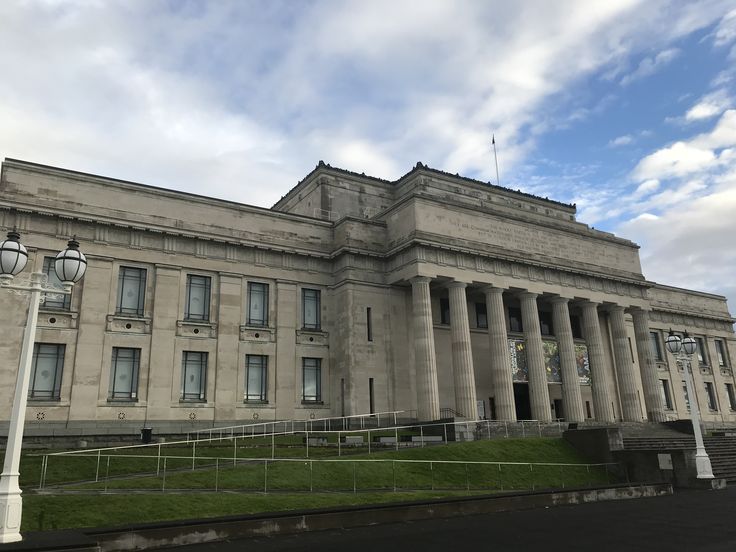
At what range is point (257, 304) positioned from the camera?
37750mm

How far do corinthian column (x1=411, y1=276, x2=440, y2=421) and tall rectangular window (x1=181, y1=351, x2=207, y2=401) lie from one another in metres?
12.9

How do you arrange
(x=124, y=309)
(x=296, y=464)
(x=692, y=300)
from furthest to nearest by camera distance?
(x=692, y=300) < (x=124, y=309) < (x=296, y=464)

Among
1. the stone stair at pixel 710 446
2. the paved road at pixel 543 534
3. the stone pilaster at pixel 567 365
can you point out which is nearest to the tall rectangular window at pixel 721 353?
the stone pilaster at pixel 567 365

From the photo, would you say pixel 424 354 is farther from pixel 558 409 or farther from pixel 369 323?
pixel 558 409

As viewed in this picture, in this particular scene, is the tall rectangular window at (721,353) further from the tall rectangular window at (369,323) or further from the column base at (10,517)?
the column base at (10,517)

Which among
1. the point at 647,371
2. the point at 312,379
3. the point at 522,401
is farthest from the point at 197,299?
the point at 647,371

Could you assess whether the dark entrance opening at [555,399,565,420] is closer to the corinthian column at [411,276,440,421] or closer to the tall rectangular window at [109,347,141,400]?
Result: the corinthian column at [411,276,440,421]

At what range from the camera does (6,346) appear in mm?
30078

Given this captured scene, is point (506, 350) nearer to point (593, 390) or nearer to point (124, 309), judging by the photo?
point (593, 390)

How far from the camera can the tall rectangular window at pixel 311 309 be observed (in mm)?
39231

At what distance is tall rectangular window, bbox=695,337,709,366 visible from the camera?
62287mm

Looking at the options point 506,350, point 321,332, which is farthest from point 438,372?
point 321,332

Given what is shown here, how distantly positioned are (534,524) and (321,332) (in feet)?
83.1

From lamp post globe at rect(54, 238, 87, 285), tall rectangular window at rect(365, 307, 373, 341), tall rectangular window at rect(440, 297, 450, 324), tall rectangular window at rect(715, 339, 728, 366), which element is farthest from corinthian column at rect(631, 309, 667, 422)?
lamp post globe at rect(54, 238, 87, 285)
